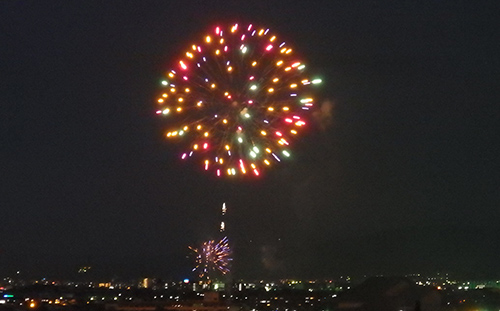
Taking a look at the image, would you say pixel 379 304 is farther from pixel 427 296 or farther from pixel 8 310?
pixel 8 310

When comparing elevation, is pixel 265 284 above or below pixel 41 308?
above

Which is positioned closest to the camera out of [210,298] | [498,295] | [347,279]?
[210,298]

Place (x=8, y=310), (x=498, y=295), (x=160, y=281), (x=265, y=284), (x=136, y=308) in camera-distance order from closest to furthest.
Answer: (x=8, y=310) < (x=136, y=308) < (x=498, y=295) < (x=160, y=281) < (x=265, y=284)

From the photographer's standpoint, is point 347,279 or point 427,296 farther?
point 347,279

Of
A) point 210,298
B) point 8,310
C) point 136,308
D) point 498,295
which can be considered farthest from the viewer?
point 498,295

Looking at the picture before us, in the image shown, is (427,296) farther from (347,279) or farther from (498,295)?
(347,279)

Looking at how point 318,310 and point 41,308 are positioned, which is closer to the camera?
point 41,308

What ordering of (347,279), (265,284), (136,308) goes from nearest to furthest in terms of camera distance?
(136,308)
(347,279)
(265,284)

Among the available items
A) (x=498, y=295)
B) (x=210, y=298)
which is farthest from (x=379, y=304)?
(x=498, y=295)

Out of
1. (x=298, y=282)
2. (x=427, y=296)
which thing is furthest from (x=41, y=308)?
(x=298, y=282)
